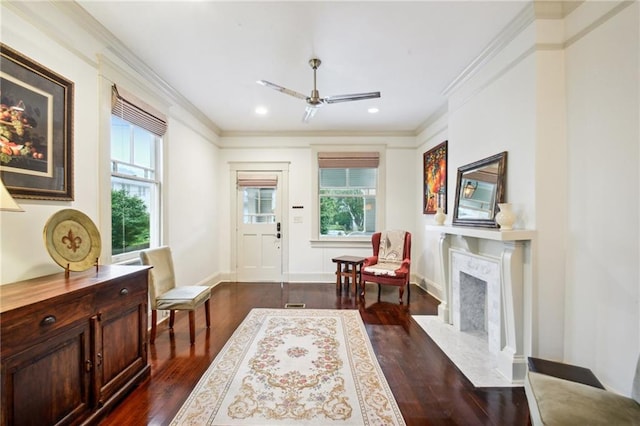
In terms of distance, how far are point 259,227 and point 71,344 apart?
3.74m

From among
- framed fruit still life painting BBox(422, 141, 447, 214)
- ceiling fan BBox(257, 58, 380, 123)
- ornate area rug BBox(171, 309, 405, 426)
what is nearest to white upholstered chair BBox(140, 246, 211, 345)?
ornate area rug BBox(171, 309, 405, 426)

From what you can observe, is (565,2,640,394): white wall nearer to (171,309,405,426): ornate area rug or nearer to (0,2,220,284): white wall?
(171,309,405,426): ornate area rug

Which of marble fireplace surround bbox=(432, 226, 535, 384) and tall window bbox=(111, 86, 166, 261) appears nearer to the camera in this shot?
marble fireplace surround bbox=(432, 226, 535, 384)

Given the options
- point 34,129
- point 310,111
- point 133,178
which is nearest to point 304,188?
point 310,111

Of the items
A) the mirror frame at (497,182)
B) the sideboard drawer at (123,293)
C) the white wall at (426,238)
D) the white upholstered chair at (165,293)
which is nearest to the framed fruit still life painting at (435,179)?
the white wall at (426,238)

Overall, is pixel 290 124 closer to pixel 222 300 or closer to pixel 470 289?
pixel 222 300

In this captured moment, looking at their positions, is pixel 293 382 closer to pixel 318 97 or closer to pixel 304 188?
pixel 318 97

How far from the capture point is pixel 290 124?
482cm

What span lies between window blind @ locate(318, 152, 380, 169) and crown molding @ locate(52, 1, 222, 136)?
2.42 metres

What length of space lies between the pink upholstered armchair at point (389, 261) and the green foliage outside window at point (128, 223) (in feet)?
9.80

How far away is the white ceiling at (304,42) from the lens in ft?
6.81

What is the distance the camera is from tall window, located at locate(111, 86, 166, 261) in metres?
2.68

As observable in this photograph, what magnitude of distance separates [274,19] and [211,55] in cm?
85

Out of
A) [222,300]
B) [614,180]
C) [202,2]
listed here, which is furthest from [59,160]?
[614,180]
